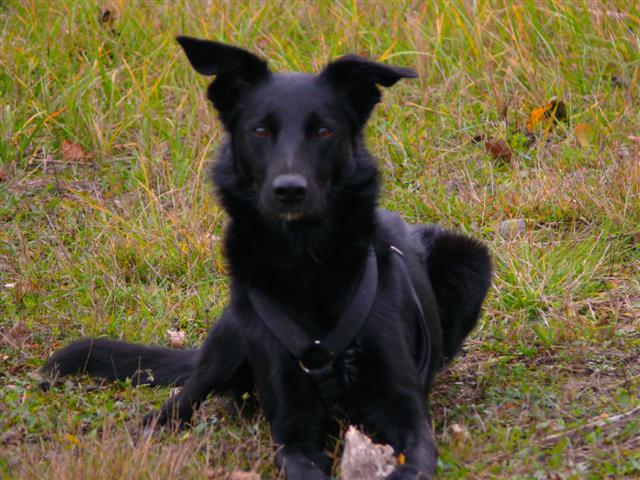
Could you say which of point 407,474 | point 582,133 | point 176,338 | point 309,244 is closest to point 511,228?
point 582,133

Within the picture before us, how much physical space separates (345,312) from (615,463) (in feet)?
3.00

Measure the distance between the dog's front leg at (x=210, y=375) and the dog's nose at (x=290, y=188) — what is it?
1.99 ft

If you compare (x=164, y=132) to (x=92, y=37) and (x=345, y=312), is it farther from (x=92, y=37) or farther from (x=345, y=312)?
(x=345, y=312)

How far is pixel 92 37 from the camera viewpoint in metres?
6.53

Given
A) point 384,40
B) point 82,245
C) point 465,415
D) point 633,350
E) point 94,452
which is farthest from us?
point 384,40

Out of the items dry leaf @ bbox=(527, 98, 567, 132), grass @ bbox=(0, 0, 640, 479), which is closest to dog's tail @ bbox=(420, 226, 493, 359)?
grass @ bbox=(0, 0, 640, 479)

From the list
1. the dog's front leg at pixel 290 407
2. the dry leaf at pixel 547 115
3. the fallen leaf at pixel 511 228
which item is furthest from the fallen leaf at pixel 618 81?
the dog's front leg at pixel 290 407

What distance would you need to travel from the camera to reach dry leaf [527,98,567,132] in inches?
220

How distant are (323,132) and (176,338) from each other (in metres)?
1.50

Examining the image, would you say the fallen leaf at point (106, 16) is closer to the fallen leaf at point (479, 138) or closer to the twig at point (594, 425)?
the fallen leaf at point (479, 138)

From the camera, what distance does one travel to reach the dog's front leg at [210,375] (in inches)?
139

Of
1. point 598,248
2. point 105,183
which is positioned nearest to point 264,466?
point 598,248

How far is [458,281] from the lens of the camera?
4113mm

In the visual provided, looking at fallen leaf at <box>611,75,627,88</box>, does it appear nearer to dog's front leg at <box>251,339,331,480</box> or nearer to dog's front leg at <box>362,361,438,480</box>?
dog's front leg at <box>362,361,438,480</box>
